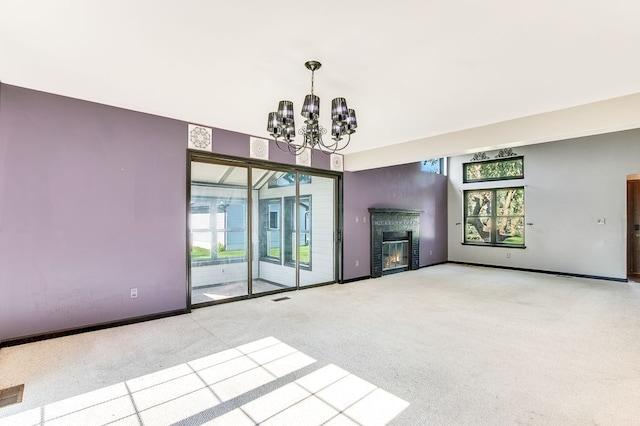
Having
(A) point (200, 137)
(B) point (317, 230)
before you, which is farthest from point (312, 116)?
(B) point (317, 230)

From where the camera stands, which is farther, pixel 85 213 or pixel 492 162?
pixel 492 162

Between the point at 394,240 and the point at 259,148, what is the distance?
4.17 meters

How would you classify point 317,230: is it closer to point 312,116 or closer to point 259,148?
point 259,148

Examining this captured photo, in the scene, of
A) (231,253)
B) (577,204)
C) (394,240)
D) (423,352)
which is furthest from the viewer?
(394,240)

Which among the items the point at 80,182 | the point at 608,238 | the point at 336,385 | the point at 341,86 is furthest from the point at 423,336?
the point at 608,238

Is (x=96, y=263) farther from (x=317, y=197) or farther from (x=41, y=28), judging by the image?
(x=317, y=197)

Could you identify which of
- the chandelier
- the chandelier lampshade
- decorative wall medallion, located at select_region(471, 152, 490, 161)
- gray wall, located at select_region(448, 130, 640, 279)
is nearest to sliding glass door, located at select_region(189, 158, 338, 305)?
the chandelier

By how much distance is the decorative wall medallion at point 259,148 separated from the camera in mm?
5066

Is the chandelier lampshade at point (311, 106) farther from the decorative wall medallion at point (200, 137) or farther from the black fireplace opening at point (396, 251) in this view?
the black fireplace opening at point (396, 251)

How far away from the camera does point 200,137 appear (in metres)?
4.52

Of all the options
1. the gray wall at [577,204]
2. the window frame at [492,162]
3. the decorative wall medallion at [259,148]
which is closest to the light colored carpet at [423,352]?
the gray wall at [577,204]

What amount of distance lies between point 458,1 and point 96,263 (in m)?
4.34

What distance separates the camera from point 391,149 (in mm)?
5672

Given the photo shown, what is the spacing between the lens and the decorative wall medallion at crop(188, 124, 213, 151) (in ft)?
14.5
